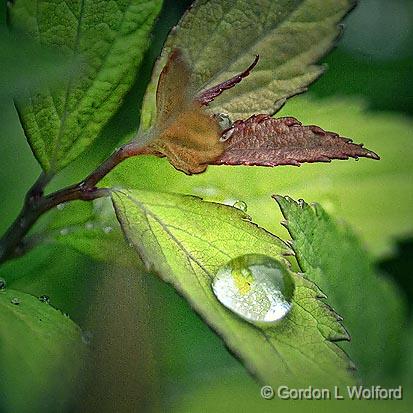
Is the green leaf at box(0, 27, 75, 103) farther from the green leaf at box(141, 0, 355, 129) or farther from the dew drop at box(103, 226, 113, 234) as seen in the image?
the dew drop at box(103, 226, 113, 234)

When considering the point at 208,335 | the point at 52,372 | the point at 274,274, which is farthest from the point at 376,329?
the point at 52,372

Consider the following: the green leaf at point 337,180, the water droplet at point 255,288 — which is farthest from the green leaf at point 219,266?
the green leaf at point 337,180

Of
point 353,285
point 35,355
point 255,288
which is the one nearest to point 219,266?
point 255,288

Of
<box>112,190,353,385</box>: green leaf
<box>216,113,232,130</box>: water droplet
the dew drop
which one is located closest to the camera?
<box>112,190,353,385</box>: green leaf

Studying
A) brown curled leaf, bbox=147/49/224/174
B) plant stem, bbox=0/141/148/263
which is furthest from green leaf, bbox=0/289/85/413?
brown curled leaf, bbox=147/49/224/174

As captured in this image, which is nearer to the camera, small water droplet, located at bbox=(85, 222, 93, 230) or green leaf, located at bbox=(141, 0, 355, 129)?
green leaf, located at bbox=(141, 0, 355, 129)

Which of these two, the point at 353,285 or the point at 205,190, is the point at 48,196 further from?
the point at 353,285
